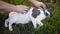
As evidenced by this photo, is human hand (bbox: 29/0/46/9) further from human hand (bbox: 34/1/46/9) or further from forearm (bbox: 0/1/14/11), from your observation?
forearm (bbox: 0/1/14/11)

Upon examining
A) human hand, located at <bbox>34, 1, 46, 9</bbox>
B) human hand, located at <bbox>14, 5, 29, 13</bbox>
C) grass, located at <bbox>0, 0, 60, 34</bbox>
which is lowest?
grass, located at <bbox>0, 0, 60, 34</bbox>

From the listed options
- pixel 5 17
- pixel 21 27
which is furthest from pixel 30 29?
pixel 5 17

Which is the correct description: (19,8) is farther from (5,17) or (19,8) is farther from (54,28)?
(54,28)

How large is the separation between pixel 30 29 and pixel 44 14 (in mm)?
114

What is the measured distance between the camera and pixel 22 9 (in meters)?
0.94

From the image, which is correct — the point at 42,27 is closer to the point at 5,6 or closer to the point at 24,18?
the point at 24,18

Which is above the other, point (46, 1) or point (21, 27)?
point (46, 1)

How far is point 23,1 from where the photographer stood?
37.3 inches

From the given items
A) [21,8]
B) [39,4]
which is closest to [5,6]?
[21,8]

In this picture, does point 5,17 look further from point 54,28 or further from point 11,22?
point 54,28

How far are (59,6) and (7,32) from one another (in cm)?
33

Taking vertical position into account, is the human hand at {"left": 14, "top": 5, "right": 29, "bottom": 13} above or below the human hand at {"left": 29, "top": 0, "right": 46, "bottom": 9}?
below

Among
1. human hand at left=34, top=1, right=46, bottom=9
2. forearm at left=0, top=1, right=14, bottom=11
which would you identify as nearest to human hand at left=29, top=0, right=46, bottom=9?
human hand at left=34, top=1, right=46, bottom=9

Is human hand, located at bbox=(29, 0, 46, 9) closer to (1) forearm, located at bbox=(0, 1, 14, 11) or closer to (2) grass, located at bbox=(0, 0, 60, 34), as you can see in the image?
(2) grass, located at bbox=(0, 0, 60, 34)
